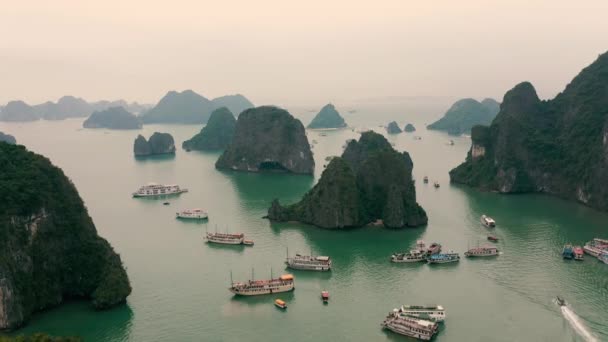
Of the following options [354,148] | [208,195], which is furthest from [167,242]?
[354,148]

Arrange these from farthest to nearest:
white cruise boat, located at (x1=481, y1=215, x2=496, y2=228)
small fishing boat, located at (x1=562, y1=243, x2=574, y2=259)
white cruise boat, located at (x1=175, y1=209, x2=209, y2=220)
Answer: white cruise boat, located at (x1=175, y1=209, x2=209, y2=220)
white cruise boat, located at (x1=481, y1=215, x2=496, y2=228)
small fishing boat, located at (x1=562, y1=243, x2=574, y2=259)

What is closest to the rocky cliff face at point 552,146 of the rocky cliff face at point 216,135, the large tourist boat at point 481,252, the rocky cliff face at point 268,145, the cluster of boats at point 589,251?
the cluster of boats at point 589,251

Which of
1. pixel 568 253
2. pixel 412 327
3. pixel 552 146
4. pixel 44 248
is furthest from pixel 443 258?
pixel 552 146

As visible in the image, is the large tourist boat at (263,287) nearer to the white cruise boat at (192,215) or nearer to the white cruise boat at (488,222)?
the white cruise boat at (192,215)

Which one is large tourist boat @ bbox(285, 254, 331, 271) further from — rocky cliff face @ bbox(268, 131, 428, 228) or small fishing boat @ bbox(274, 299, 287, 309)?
rocky cliff face @ bbox(268, 131, 428, 228)

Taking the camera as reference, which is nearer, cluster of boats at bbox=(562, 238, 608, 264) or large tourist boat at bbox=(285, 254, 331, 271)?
large tourist boat at bbox=(285, 254, 331, 271)

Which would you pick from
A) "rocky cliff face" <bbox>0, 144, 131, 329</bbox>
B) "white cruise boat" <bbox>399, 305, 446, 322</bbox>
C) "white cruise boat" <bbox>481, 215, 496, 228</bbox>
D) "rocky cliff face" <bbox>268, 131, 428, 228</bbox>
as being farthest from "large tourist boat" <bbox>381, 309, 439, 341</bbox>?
"white cruise boat" <bbox>481, 215, 496, 228</bbox>
